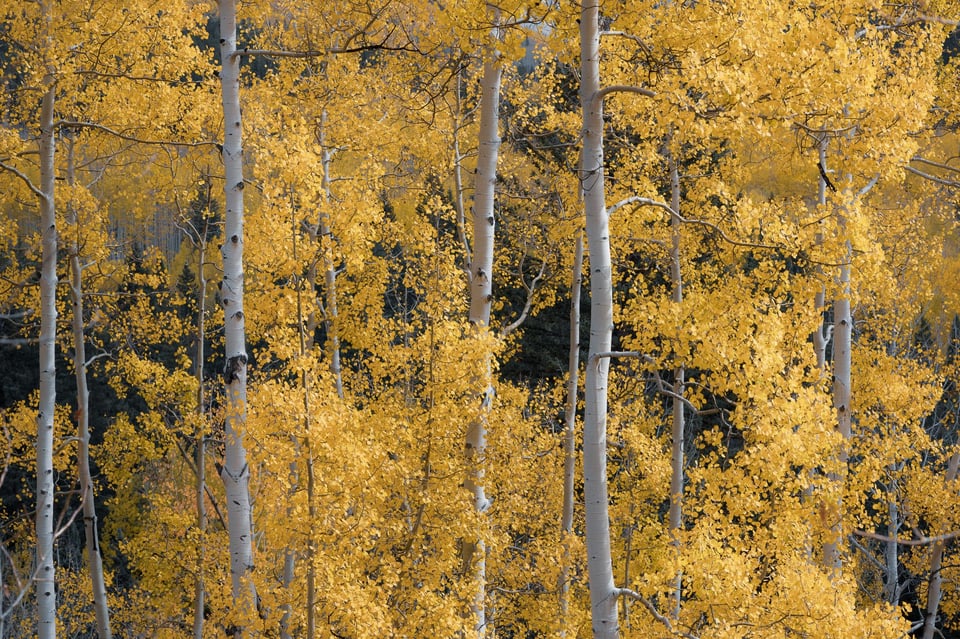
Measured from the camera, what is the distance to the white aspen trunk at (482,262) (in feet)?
20.6

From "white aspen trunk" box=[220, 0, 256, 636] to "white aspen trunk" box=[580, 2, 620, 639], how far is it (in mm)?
2194

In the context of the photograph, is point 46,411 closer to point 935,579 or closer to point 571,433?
point 571,433

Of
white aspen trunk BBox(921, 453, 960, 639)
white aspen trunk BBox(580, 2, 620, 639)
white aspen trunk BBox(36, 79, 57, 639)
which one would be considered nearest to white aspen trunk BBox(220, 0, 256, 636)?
white aspen trunk BBox(580, 2, 620, 639)

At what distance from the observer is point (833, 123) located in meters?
5.51

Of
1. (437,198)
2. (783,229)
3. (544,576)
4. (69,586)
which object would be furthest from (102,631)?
(783,229)

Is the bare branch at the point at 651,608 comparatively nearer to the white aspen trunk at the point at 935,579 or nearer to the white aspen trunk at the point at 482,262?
the white aspen trunk at the point at 482,262

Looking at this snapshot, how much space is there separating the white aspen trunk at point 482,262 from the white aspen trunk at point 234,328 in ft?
5.55

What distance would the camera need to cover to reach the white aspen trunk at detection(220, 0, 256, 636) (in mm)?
5371

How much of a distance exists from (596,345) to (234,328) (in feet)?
7.60

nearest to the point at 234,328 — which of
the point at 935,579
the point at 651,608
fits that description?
the point at 651,608

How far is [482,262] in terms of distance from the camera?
6379 millimetres

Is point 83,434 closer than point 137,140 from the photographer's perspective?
No

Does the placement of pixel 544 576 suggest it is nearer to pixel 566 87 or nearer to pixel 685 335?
pixel 685 335

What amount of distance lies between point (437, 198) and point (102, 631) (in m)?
6.33
